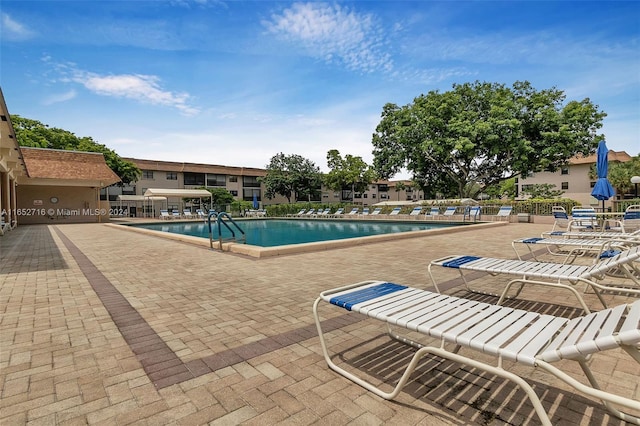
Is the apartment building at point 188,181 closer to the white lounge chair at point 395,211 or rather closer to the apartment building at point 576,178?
the apartment building at point 576,178

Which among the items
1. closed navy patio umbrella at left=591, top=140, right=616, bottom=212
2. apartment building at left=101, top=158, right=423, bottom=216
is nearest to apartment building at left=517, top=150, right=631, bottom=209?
apartment building at left=101, top=158, right=423, bottom=216

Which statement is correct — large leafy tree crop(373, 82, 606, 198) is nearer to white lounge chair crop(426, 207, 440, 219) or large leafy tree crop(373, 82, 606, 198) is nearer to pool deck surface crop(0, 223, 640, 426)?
white lounge chair crop(426, 207, 440, 219)

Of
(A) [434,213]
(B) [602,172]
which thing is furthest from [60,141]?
(B) [602,172]

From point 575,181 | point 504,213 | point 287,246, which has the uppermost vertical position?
point 575,181

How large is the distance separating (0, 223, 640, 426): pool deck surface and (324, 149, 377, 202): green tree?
120ft

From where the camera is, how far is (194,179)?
4350 centimetres

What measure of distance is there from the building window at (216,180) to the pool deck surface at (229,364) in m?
41.4

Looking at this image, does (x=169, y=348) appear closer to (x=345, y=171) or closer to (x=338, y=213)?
(x=338, y=213)

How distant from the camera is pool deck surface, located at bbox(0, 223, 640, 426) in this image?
1.85 m

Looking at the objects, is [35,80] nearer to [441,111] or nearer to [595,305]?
[595,305]

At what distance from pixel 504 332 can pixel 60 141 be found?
39.8 meters

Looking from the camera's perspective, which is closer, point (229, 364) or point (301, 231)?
point (229, 364)

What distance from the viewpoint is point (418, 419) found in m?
1.78

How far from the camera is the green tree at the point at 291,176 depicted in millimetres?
41875
